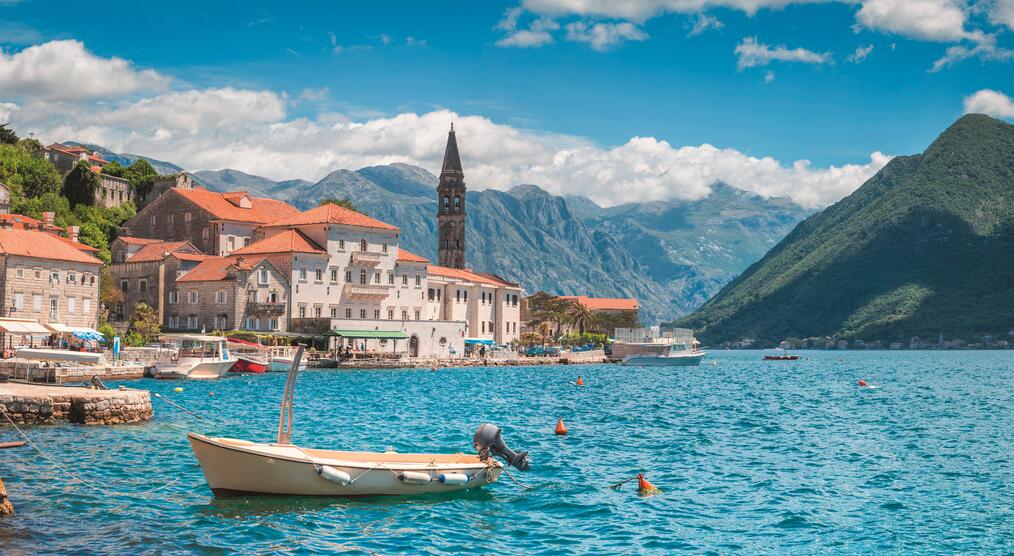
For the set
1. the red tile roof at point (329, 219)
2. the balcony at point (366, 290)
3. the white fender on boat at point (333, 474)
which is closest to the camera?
the white fender on boat at point (333, 474)

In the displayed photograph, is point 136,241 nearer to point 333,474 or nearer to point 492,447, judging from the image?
point 492,447

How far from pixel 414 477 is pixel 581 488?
4722 millimetres

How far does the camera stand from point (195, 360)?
213ft

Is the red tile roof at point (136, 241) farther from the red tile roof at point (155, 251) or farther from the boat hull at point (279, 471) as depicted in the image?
the boat hull at point (279, 471)

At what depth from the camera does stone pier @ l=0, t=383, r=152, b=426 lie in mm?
32531

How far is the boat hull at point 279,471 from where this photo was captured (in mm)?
20797

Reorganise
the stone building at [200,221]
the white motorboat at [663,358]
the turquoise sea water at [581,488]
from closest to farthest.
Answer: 1. the turquoise sea water at [581,488]
2. the stone building at [200,221]
3. the white motorboat at [663,358]

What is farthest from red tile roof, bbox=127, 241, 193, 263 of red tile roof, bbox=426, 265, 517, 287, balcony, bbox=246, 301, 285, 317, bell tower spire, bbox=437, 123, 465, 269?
bell tower spire, bbox=437, 123, 465, 269

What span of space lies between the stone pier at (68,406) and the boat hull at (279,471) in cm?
1392

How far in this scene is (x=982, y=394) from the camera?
63.4 meters

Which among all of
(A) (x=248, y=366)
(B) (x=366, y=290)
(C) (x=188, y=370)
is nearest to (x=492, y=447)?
(C) (x=188, y=370)

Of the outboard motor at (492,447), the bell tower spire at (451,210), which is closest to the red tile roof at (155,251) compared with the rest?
the bell tower spire at (451,210)

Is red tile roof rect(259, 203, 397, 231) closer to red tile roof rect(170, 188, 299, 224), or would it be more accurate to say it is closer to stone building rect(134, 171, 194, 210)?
red tile roof rect(170, 188, 299, 224)

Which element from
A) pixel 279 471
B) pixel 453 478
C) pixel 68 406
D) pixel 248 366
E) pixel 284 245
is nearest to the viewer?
pixel 279 471
